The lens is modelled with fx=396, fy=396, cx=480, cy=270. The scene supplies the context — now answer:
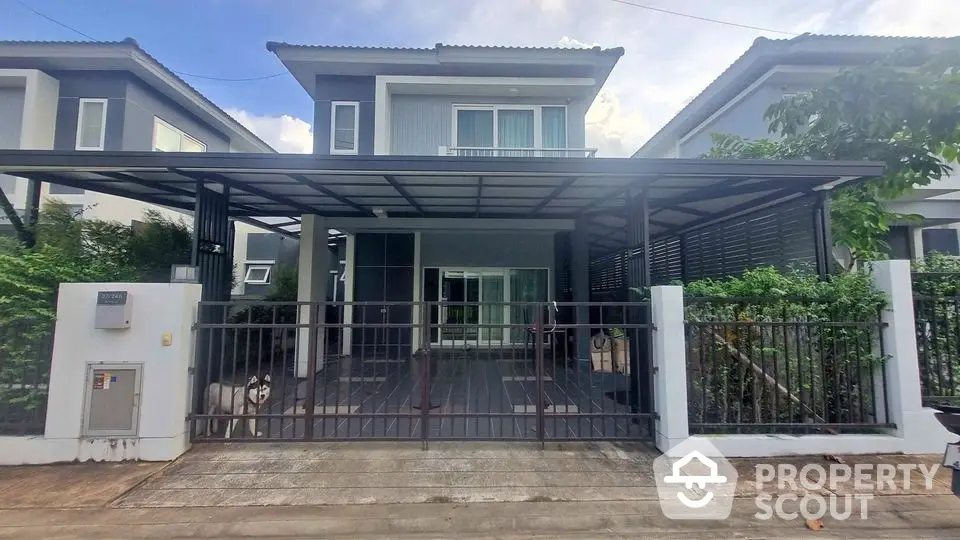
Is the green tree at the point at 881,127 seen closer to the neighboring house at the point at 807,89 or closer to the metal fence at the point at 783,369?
the metal fence at the point at 783,369

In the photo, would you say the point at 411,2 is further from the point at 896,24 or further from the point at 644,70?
the point at 896,24

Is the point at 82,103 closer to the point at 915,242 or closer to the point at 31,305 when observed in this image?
the point at 31,305

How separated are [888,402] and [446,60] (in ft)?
30.2

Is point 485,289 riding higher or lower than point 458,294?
higher

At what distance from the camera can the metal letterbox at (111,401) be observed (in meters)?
3.65

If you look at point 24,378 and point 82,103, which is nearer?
point 24,378

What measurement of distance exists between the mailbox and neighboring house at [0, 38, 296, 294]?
5.91m

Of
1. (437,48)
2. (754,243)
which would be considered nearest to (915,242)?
(754,243)

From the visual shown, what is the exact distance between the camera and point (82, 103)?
9.11m

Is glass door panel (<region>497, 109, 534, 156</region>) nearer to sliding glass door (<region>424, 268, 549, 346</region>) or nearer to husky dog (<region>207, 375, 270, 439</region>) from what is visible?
sliding glass door (<region>424, 268, 549, 346</region>)

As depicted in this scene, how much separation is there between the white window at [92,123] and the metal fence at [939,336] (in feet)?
47.8

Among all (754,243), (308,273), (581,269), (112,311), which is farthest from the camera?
(581,269)

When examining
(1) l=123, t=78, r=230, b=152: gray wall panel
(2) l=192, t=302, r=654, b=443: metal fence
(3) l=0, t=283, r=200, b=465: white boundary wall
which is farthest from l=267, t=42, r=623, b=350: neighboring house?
(3) l=0, t=283, r=200, b=465: white boundary wall

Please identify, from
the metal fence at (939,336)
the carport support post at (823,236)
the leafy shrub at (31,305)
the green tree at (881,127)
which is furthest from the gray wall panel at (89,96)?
the metal fence at (939,336)
